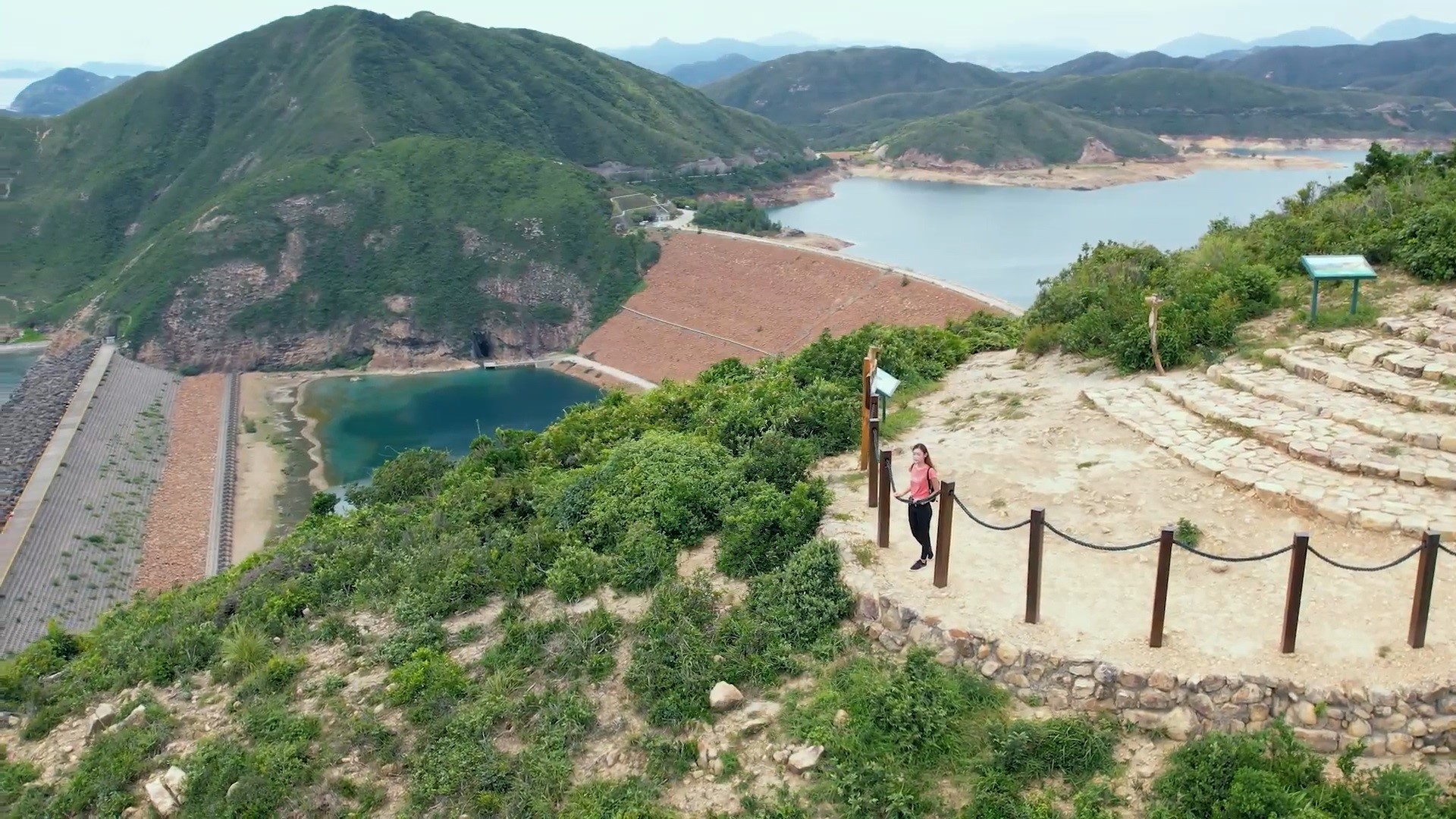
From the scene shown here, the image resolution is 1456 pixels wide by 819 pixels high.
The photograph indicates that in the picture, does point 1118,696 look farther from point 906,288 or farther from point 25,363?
point 25,363

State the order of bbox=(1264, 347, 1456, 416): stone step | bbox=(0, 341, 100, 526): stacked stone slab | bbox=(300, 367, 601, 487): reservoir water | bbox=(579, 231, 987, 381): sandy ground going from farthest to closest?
bbox=(579, 231, 987, 381): sandy ground, bbox=(300, 367, 601, 487): reservoir water, bbox=(0, 341, 100, 526): stacked stone slab, bbox=(1264, 347, 1456, 416): stone step

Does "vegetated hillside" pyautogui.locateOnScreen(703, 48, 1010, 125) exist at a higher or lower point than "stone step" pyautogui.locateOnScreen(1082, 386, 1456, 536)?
higher

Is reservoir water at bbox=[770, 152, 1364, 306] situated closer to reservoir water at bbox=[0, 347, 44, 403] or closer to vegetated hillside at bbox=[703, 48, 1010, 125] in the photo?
reservoir water at bbox=[0, 347, 44, 403]

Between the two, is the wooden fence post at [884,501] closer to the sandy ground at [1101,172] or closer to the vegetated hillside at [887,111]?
the sandy ground at [1101,172]

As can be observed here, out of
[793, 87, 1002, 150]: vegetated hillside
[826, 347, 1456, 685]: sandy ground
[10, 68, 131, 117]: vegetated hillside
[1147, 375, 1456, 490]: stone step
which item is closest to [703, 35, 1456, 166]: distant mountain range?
[793, 87, 1002, 150]: vegetated hillside

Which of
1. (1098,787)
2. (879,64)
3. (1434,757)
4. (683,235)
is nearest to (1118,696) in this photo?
(1098,787)
